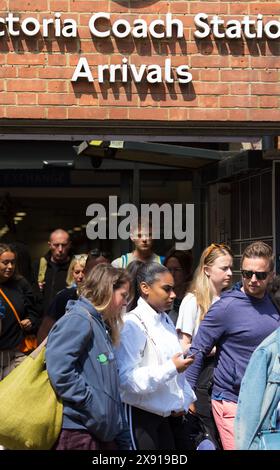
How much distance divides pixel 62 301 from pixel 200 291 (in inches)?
47.5

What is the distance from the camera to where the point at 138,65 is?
792cm

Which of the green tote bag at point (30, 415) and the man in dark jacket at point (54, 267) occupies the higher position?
the man in dark jacket at point (54, 267)

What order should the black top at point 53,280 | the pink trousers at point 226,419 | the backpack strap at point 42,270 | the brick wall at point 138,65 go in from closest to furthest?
the pink trousers at point 226,419, the brick wall at point 138,65, the black top at point 53,280, the backpack strap at point 42,270

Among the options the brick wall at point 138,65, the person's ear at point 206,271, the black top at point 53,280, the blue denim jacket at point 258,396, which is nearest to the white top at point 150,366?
the blue denim jacket at point 258,396

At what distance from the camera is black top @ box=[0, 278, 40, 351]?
846 centimetres

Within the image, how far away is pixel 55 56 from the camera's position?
788cm

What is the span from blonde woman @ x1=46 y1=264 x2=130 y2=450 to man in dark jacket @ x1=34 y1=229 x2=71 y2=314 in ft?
13.6

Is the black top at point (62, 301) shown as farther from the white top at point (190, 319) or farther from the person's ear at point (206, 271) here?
the person's ear at point (206, 271)

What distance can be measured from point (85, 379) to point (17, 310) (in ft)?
12.4

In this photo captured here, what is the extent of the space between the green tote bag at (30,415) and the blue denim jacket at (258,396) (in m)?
1.02

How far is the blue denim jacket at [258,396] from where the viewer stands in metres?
4.70

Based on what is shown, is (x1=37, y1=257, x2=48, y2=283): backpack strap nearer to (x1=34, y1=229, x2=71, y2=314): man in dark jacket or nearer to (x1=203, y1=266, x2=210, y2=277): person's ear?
(x1=34, y1=229, x2=71, y2=314): man in dark jacket

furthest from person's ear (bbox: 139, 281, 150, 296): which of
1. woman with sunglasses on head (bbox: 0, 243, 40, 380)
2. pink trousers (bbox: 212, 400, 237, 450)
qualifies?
woman with sunglasses on head (bbox: 0, 243, 40, 380)

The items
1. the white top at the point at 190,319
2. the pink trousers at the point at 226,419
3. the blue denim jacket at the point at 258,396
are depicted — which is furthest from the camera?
the white top at the point at 190,319
